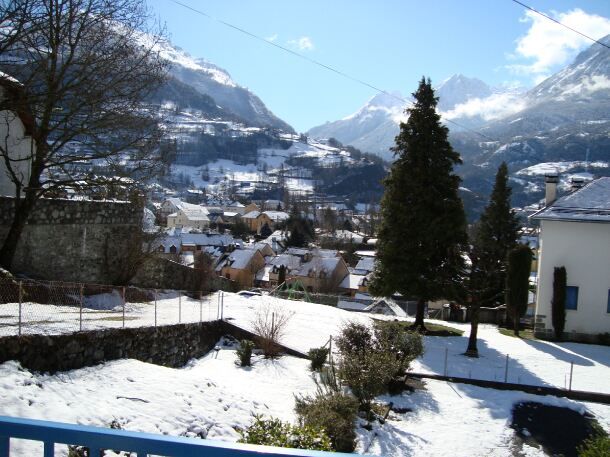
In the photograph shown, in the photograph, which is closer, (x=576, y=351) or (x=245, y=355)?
(x=245, y=355)

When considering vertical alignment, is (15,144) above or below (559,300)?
above

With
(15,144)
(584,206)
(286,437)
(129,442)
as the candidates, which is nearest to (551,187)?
(584,206)

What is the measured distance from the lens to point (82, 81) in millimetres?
11383

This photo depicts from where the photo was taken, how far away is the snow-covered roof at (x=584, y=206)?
21781mm

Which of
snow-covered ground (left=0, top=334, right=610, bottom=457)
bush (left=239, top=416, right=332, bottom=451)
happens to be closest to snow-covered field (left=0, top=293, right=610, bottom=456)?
snow-covered ground (left=0, top=334, right=610, bottom=457)

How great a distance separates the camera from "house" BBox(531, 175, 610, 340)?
21.5 metres

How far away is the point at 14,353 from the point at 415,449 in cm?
728

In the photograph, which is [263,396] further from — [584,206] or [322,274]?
[322,274]

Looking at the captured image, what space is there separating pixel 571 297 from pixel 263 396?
16625mm

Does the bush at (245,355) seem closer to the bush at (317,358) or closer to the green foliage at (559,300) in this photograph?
the bush at (317,358)

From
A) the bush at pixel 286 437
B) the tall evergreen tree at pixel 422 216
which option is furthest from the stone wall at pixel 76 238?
the tall evergreen tree at pixel 422 216

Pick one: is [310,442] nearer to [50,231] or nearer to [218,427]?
[218,427]

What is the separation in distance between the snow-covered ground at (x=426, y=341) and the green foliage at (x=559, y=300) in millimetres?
896

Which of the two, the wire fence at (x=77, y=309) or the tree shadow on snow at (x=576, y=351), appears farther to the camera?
the tree shadow on snow at (x=576, y=351)
